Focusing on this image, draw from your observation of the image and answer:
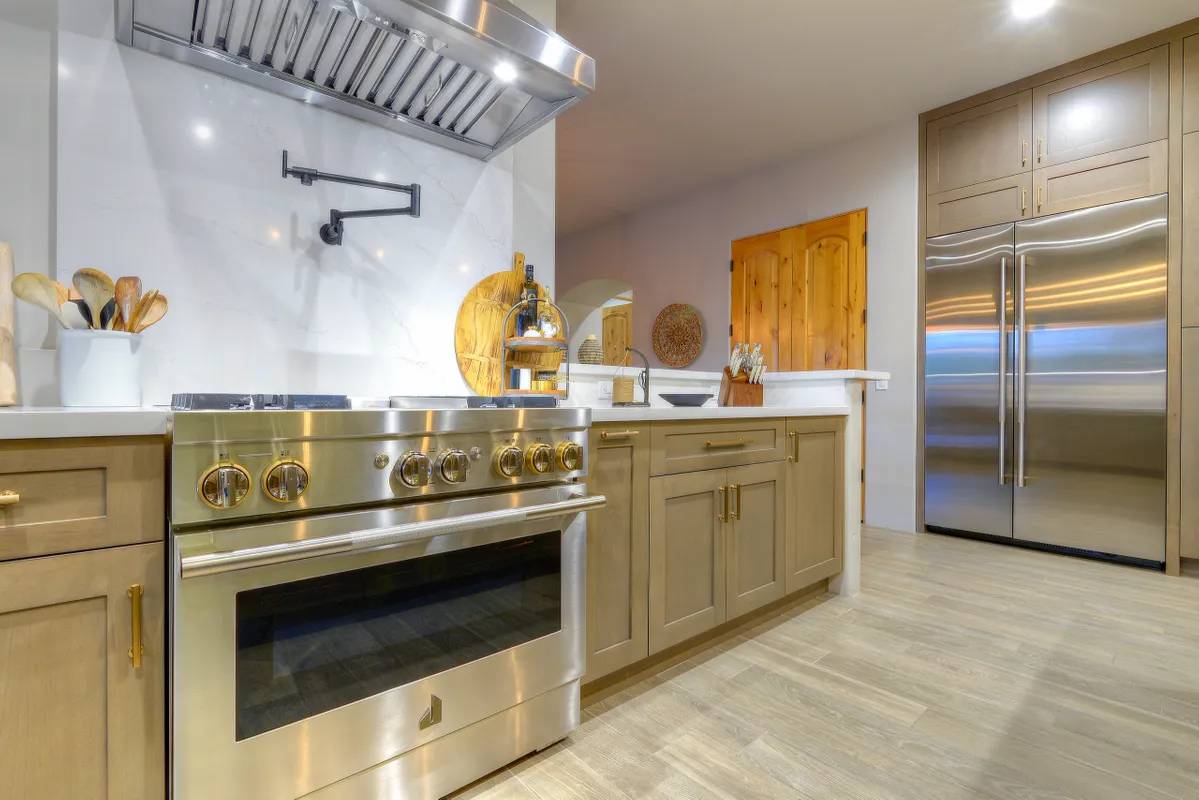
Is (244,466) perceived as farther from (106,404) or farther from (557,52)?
(557,52)

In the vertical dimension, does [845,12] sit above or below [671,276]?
above

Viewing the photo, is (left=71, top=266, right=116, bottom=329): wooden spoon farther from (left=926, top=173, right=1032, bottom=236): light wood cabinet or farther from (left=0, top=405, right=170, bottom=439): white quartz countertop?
(left=926, top=173, right=1032, bottom=236): light wood cabinet

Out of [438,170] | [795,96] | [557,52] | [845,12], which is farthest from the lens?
[795,96]

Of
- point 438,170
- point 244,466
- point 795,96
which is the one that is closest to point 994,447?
point 795,96

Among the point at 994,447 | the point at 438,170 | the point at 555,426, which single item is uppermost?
the point at 438,170

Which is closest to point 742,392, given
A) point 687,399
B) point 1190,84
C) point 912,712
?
Result: point 687,399

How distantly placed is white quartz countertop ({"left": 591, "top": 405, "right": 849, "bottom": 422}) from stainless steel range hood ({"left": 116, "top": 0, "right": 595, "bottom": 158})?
100 centimetres

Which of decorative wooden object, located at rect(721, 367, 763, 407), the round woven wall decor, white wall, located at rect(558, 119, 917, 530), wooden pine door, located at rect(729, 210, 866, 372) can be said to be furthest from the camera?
the round woven wall decor

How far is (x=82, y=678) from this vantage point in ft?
3.01

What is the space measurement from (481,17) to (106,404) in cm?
129

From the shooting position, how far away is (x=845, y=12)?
2955 millimetres

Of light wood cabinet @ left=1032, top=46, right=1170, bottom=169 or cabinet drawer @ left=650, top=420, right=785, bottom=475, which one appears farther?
light wood cabinet @ left=1032, top=46, right=1170, bottom=169

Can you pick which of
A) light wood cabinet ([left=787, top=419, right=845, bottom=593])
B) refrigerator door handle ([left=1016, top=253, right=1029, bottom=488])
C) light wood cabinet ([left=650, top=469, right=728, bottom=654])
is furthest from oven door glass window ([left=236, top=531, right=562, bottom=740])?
refrigerator door handle ([left=1016, top=253, right=1029, bottom=488])

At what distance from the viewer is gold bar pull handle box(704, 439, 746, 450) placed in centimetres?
195
